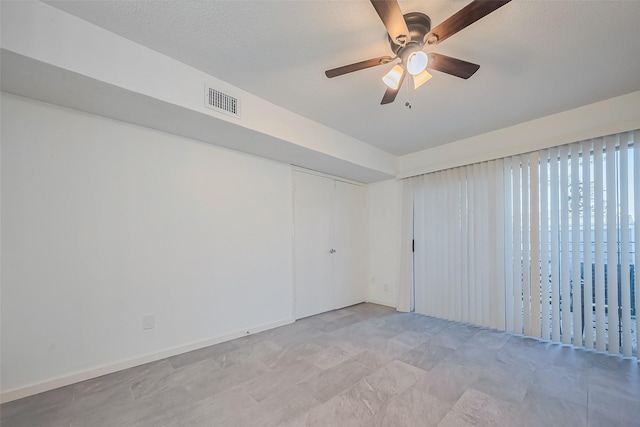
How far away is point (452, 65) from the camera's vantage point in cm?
169

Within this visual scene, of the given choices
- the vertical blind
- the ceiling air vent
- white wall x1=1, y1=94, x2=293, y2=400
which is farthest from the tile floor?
the ceiling air vent

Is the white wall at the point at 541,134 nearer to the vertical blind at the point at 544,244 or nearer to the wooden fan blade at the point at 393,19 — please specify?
the vertical blind at the point at 544,244

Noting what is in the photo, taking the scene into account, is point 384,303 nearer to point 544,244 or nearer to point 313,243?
point 313,243

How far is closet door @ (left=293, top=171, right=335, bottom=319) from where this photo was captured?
375 centimetres

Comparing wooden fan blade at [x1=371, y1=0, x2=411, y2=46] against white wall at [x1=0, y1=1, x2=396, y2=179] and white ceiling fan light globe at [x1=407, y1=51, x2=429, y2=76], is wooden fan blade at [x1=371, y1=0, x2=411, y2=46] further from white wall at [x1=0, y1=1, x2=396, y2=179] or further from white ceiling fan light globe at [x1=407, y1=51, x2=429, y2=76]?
white wall at [x1=0, y1=1, x2=396, y2=179]

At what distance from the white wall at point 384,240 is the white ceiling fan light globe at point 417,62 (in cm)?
283

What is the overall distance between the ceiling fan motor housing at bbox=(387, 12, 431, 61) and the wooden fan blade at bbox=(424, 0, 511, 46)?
3.7 inches

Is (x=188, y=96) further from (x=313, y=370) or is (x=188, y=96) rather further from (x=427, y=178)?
(x=427, y=178)

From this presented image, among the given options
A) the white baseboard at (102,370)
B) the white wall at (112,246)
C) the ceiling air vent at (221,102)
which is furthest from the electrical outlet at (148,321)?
the ceiling air vent at (221,102)

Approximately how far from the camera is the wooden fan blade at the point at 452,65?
163cm

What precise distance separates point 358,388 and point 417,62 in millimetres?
2310

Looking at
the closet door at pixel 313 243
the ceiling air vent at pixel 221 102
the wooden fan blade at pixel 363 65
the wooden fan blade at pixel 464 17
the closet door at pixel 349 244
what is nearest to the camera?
the wooden fan blade at pixel 464 17

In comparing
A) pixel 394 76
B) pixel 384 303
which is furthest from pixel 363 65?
pixel 384 303

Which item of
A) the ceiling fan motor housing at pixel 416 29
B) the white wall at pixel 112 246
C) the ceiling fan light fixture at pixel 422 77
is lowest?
the white wall at pixel 112 246
